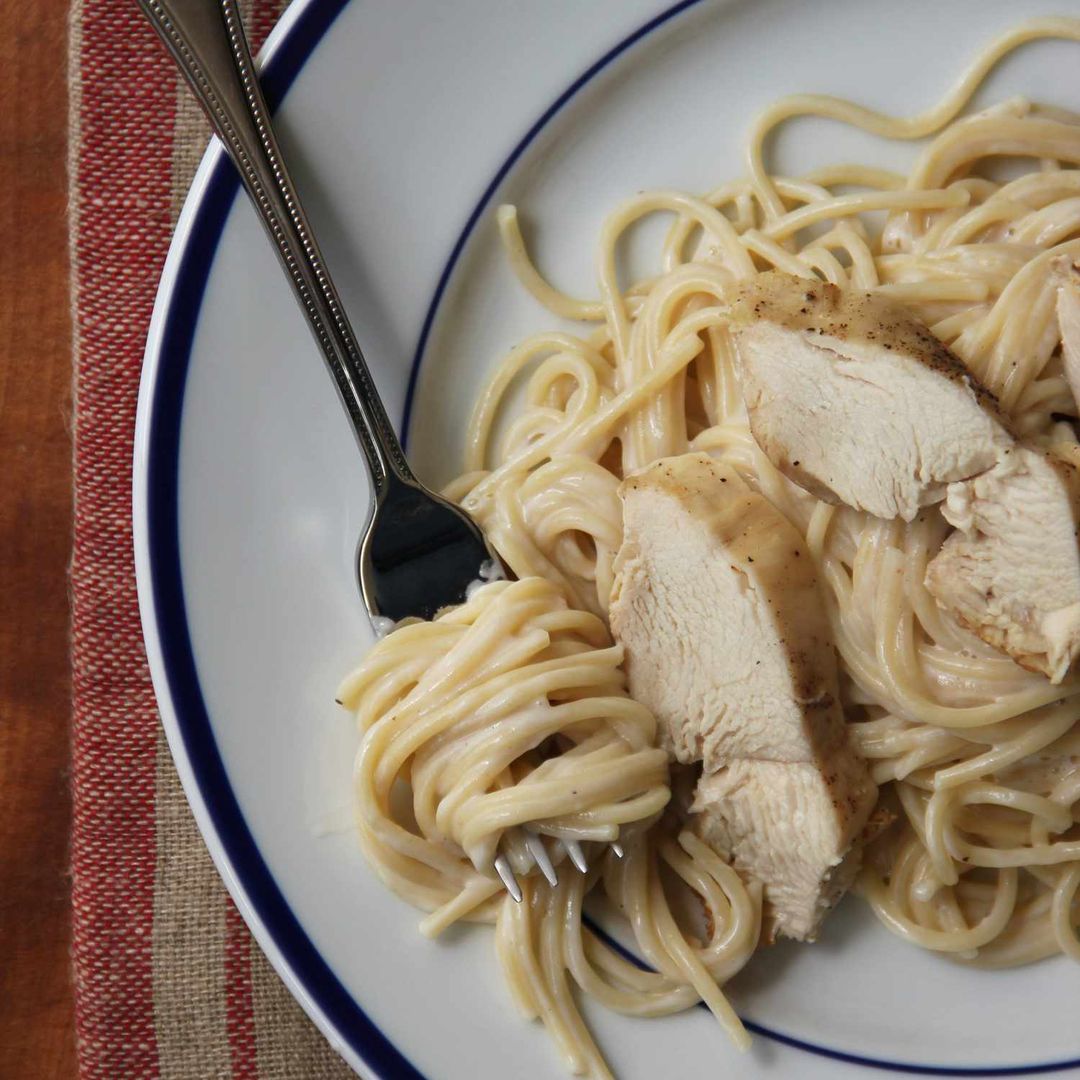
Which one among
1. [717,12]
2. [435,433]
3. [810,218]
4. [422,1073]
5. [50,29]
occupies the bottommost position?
→ [422,1073]

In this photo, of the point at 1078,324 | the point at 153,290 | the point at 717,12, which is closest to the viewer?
the point at 1078,324

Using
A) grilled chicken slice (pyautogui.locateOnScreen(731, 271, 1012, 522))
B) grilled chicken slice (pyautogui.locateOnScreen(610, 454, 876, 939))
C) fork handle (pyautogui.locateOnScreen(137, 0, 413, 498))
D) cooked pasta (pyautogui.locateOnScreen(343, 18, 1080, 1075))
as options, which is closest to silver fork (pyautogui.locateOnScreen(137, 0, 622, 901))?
fork handle (pyautogui.locateOnScreen(137, 0, 413, 498))

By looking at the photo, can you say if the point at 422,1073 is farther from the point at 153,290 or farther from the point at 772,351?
the point at 153,290

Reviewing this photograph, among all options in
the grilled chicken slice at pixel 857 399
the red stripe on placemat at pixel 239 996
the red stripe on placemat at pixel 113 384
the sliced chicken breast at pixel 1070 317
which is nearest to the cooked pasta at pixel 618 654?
the sliced chicken breast at pixel 1070 317

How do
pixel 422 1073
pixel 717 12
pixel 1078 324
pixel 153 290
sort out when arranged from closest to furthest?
pixel 1078 324, pixel 422 1073, pixel 717 12, pixel 153 290

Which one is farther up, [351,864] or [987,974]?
[351,864]

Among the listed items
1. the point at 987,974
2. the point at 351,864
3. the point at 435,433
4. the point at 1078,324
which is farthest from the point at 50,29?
the point at 987,974
